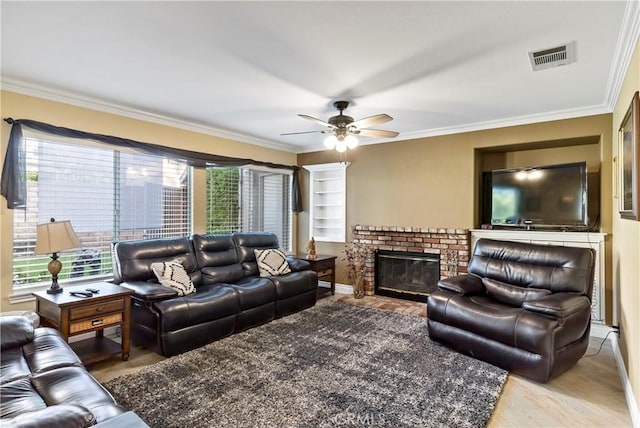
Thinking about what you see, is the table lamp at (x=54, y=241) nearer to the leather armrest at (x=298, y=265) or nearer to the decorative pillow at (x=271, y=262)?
the decorative pillow at (x=271, y=262)

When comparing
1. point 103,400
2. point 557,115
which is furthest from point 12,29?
point 557,115

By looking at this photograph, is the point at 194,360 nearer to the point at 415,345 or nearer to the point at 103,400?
the point at 103,400

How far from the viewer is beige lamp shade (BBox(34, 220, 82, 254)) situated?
2855 mm

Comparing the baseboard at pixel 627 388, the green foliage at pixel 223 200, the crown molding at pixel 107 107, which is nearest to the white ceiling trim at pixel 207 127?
the crown molding at pixel 107 107

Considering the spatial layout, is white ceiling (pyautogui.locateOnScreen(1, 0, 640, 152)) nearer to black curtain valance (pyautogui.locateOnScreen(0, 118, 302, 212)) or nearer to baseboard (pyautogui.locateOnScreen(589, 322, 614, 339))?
black curtain valance (pyautogui.locateOnScreen(0, 118, 302, 212))

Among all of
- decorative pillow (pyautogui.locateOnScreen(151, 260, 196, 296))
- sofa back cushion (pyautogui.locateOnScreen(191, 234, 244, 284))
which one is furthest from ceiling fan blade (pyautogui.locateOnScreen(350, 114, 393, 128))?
decorative pillow (pyautogui.locateOnScreen(151, 260, 196, 296))

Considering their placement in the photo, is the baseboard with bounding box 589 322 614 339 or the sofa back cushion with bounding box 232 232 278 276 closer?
the baseboard with bounding box 589 322 614 339

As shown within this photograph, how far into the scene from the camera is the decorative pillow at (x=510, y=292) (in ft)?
10.5

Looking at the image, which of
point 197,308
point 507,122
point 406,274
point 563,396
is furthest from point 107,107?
point 563,396

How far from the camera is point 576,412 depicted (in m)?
2.30

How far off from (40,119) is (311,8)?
2.96 m

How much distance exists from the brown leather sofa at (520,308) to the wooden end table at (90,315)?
114 inches

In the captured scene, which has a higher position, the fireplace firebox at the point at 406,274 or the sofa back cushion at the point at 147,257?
the sofa back cushion at the point at 147,257

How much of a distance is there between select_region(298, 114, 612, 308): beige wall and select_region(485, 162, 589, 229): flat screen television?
0.22 metres
